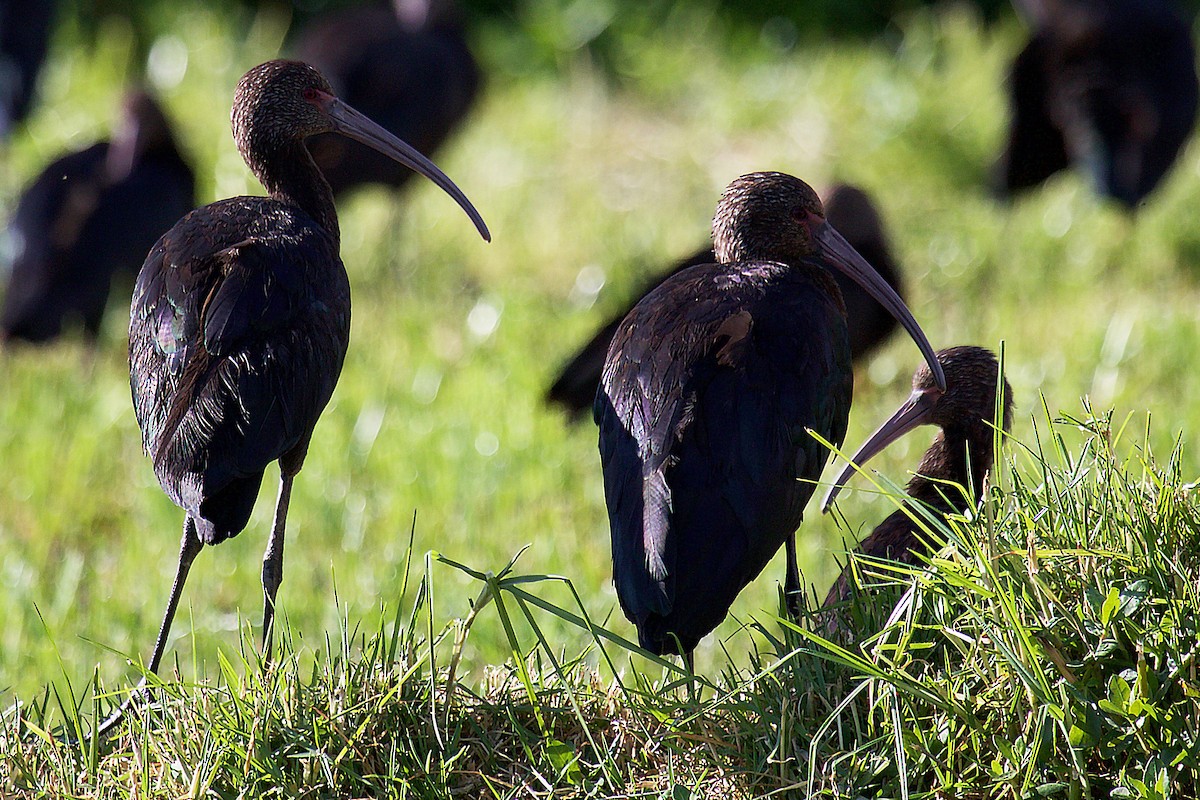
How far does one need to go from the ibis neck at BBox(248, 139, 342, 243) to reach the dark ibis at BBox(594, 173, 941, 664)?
67 cm

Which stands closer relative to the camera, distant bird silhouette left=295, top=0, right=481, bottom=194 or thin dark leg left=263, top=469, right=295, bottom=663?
thin dark leg left=263, top=469, right=295, bottom=663

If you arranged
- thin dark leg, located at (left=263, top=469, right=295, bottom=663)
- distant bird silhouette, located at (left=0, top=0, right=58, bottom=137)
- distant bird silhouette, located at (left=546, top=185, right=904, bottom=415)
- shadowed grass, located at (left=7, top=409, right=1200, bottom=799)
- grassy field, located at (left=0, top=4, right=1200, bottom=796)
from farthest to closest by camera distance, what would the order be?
1. distant bird silhouette, located at (left=0, top=0, right=58, bottom=137)
2. distant bird silhouette, located at (left=546, top=185, right=904, bottom=415)
3. grassy field, located at (left=0, top=4, right=1200, bottom=796)
4. thin dark leg, located at (left=263, top=469, right=295, bottom=663)
5. shadowed grass, located at (left=7, top=409, right=1200, bottom=799)

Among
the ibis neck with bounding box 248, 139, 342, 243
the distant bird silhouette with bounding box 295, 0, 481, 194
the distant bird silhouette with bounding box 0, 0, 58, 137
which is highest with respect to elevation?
the distant bird silhouette with bounding box 0, 0, 58, 137

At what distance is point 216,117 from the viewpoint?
28.7 feet

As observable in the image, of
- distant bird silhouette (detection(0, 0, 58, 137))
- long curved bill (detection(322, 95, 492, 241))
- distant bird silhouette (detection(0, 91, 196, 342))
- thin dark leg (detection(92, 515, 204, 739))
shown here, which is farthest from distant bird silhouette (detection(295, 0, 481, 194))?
thin dark leg (detection(92, 515, 204, 739))

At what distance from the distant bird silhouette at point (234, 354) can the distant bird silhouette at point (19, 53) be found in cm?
554

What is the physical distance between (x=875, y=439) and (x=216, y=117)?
631 cm

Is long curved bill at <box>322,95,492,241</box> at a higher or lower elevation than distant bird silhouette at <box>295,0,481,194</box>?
lower

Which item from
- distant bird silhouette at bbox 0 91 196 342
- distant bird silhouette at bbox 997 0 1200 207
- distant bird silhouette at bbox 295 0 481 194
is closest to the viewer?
distant bird silhouette at bbox 0 91 196 342

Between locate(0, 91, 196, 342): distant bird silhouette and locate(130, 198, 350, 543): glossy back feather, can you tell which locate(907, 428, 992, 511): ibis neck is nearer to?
locate(130, 198, 350, 543): glossy back feather

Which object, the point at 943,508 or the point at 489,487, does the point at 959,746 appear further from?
the point at 489,487

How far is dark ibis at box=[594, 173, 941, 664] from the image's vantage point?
2723 millimetres

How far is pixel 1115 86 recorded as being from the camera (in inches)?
267

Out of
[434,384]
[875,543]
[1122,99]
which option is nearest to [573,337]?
[434,384]
